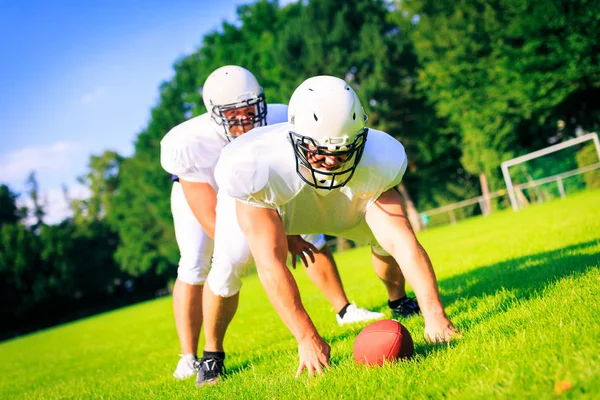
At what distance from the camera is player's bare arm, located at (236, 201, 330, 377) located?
350cm

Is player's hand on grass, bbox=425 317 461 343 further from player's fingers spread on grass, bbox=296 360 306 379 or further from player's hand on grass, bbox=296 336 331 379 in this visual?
player's fingers spread on grass, bbox=296 360 306 379

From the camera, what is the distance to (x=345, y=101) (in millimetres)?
3469

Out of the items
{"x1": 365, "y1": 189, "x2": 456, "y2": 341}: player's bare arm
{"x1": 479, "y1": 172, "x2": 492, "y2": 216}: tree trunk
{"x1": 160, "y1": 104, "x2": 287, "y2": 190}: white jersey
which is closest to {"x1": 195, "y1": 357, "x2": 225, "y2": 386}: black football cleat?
{"x1": 160, "y1": 104, "x2": 287, "y2": 190}: white jersey

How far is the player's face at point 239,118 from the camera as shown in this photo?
15.4 ft

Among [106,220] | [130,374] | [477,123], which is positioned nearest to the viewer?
[130,374]

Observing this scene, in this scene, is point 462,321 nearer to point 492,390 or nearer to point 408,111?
point 492,390

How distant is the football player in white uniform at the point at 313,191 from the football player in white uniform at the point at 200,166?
0.78 m

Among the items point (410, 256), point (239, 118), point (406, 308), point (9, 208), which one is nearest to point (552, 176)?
point (406, 308)

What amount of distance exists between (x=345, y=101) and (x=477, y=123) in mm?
27749

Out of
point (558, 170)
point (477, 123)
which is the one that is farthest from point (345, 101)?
point (477, 123)

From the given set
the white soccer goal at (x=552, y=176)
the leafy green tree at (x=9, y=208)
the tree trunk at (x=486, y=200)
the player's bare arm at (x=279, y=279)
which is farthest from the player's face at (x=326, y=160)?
the leafy green tree at (x=9, y=208)

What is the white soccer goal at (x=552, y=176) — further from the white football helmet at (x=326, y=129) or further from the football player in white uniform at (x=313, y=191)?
the white football helmet at (x=326, y=129)

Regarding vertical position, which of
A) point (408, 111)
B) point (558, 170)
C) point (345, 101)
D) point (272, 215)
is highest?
point (408, 111)

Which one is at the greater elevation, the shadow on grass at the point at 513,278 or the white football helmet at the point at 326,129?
the white football helmet at the point at 326,129
